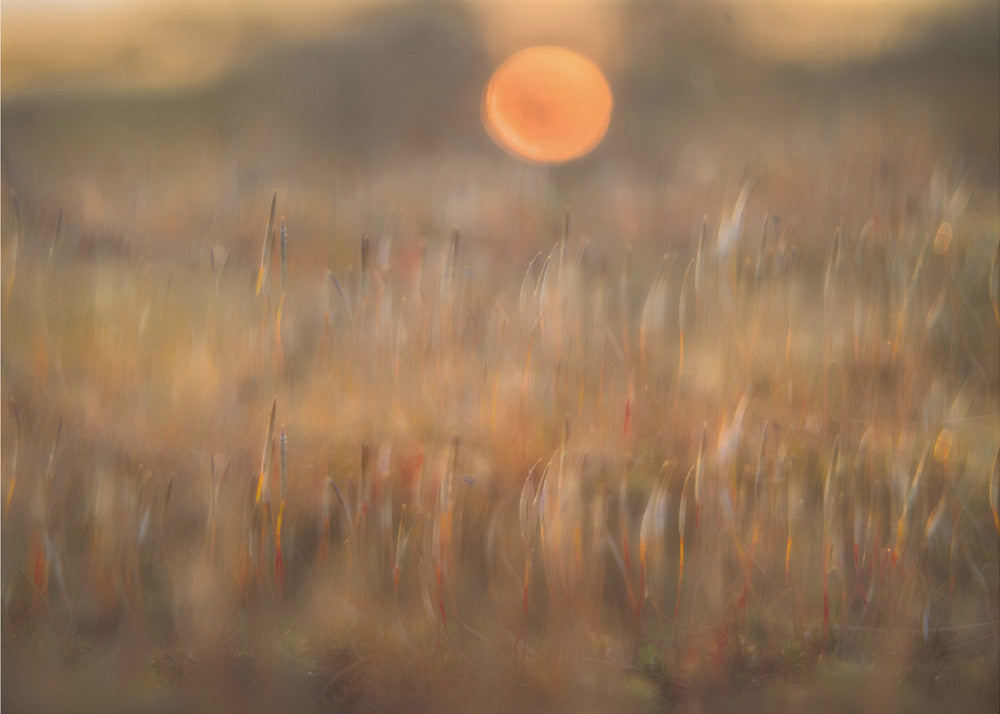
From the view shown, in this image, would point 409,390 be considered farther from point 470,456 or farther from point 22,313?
point 22,313

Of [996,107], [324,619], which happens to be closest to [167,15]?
[324,619]

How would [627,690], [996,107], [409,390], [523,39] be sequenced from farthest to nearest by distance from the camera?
[523,39] → [996,107] → [409,390] → [627,690]

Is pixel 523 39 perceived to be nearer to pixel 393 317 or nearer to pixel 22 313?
Answer: pixel 393 317

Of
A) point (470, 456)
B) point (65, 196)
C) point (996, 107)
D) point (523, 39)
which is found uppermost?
point (523, 39)

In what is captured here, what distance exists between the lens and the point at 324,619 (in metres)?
1.05

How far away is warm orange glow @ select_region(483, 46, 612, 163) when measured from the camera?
143 cm

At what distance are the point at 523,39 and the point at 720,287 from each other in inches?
27.8

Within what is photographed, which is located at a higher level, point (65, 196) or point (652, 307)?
point (65, 196)

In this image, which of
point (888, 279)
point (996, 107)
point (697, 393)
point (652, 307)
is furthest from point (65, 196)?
point (996, 107)

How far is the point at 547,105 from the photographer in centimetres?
148

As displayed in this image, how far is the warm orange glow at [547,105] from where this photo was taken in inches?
56.2

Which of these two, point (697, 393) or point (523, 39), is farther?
point (523, 39)

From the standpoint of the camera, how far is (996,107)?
1261mm

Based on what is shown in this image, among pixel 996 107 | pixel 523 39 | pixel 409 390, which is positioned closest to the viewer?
pixel 409 390
